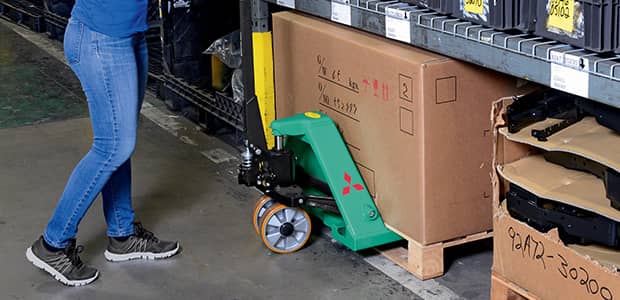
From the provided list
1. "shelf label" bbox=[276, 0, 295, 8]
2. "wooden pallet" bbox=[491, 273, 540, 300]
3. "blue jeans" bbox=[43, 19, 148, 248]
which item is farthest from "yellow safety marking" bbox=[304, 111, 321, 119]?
"wooden pallet" bbox=[491, 273, 540, 300]

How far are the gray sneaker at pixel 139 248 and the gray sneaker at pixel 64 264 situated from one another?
19 centimetres

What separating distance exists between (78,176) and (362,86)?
1.14m

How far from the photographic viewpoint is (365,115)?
4.13 meters

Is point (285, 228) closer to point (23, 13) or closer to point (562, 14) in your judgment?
point (562, 14)

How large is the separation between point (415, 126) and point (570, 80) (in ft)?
2.94

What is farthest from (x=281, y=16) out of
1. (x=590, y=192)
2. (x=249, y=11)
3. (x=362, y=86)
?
(x=590, y=192)

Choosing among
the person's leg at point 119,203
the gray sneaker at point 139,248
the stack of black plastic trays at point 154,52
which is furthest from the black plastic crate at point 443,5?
the stack of black plastic trays at point 154,52

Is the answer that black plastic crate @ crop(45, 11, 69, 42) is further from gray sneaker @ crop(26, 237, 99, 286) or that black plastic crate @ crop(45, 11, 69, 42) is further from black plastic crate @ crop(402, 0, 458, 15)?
black plastic crate @ crop(402, 0, 458, 15)

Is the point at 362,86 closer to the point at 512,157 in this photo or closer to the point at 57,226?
the point at 512,157

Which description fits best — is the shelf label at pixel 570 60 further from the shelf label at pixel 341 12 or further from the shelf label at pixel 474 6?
the shelf label at pixel 341 12

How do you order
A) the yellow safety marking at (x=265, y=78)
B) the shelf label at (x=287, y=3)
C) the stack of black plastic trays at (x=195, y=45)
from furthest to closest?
the stack of black plastic trays at (x=195, y=45) < the yellow safety marking at (x=265, y=78) < the shelf label at (x=287, y=3)

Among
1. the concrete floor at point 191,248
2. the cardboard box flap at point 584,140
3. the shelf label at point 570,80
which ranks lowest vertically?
the concrete floor at point 191,248

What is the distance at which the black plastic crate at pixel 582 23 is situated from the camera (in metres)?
2.89

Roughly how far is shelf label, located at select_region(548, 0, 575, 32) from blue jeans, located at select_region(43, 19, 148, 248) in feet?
5.19
